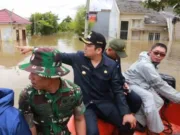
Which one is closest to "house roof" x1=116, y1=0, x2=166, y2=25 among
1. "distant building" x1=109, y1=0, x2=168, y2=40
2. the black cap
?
"distant building" x1=109, y1=0, x2=168, y2=40

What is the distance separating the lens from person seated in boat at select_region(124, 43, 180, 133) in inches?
101

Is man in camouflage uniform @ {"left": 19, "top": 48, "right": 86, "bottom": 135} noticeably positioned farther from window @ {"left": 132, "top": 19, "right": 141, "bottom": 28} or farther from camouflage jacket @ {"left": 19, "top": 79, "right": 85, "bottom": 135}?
window @ {"left": 132, "top": 19, "right": 141, "bottom": 28}

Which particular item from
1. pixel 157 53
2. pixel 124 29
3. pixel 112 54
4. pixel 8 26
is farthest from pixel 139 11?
pixel 112 54

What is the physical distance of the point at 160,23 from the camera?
108 feet

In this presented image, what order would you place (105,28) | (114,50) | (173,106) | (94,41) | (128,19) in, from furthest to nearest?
(105,28) → (128,19) → (173,106) → (114,50) → (94,41)

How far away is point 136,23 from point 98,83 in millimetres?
31999

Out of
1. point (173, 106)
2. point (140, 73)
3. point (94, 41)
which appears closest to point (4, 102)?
point (94, 41)

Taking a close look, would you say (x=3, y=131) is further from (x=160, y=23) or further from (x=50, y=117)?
(x=160, y=23)

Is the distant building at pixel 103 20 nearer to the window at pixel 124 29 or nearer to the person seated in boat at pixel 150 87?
the window at pixel 124 29

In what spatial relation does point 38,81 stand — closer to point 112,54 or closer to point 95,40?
point 95,40

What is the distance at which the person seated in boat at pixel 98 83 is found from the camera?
6.88ft

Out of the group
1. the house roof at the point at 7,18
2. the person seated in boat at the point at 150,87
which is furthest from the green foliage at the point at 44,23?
the person seated in boat at the point at 150,87

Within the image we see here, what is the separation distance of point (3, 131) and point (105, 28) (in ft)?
125

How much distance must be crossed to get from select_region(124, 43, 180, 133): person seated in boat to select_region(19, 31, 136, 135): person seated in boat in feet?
1.41
